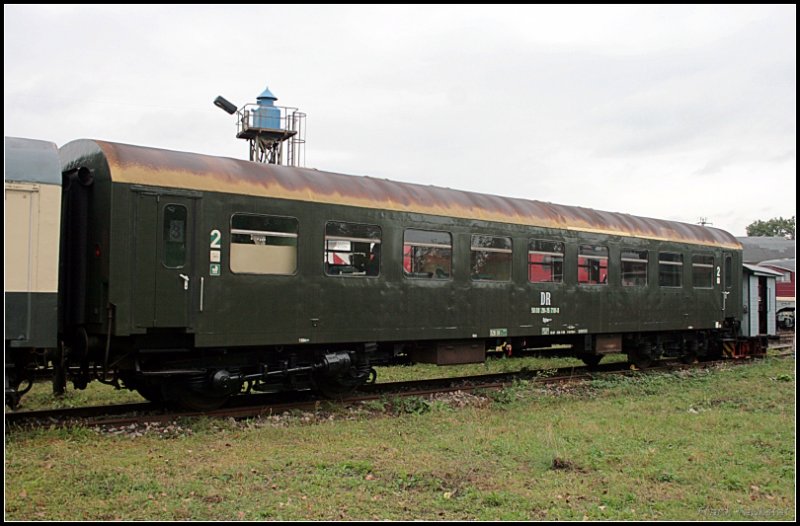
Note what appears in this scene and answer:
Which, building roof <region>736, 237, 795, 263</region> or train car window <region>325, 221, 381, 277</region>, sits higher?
building roof <region>736, 237, 795, 263</region>

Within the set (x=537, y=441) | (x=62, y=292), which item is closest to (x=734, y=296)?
(x=537, y=441)

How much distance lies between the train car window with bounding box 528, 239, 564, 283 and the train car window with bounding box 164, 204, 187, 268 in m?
6.71

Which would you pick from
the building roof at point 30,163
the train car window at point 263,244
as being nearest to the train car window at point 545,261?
the train car window at point 263,244

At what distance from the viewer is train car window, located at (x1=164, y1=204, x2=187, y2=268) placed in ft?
30.2

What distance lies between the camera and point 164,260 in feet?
30.1

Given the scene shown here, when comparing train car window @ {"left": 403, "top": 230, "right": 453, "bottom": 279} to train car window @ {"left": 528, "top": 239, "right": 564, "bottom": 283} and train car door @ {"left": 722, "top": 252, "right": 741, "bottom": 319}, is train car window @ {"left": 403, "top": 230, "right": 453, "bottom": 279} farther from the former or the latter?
train car door @ {"left": 722, "top": 252, "right": 741, "bottom": 319}

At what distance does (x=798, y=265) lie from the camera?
7410mm

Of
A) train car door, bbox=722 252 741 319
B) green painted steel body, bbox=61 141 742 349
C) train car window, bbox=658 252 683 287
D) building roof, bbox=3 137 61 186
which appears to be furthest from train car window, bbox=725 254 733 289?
building roof, bbox=3 137 61 186

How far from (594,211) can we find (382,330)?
6.61 metres

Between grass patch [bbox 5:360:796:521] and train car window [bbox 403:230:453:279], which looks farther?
train car window [bbox 403:230:453:279]

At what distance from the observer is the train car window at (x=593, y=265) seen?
14680 mm

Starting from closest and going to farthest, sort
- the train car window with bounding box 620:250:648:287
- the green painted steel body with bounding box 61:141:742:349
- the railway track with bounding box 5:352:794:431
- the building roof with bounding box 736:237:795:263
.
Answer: the green painted steel body with bounding box 61:141:742:349
the railway track with bounding box 5:352:794:431
the train car window with bounding box 620:250:648:287
the building roof with bounding box 736:237:795:263

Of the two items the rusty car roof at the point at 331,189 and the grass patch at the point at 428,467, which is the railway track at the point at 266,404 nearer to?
the grass patch at the point at 428,467

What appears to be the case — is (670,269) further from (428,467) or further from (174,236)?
(174,236)
